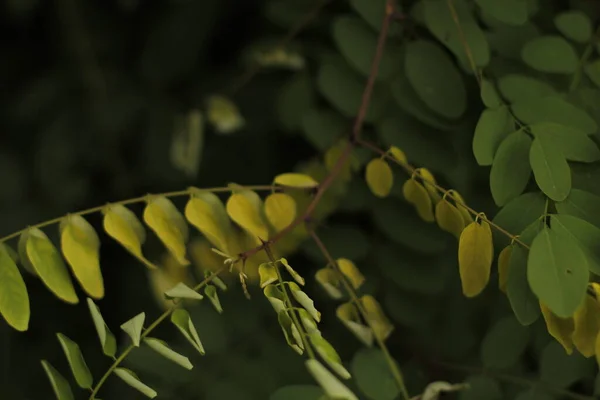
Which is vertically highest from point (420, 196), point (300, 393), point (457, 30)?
point (457, 30)

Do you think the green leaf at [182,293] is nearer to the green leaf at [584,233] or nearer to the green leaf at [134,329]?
the green leaf at [134,329]

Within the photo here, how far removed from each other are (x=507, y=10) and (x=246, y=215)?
12.4 inches

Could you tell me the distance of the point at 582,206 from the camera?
58 cm

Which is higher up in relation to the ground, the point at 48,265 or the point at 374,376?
the point at 48,265

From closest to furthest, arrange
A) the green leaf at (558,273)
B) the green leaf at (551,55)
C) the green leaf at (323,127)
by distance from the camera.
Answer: the green leaf at (558,273)
the green leaf at (551,55)
the green leaf at (323,127)

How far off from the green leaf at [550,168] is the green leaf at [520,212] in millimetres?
16

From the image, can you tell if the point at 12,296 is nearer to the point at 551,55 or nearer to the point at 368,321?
the point at 368,321

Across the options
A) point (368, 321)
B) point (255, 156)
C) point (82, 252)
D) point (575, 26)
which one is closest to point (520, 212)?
point (368, 321)

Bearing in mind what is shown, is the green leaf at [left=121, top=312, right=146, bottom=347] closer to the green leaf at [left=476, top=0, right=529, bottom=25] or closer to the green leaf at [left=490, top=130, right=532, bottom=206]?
the green leaf at [left=490, top=130, right=532, bottom=206]

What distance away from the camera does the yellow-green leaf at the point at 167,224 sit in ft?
2.05

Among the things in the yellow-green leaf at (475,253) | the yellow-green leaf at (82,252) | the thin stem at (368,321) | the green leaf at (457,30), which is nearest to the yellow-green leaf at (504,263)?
the yellow-green leaf at (475,253)

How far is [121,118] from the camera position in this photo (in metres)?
1.29

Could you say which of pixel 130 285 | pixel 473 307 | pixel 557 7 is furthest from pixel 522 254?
pixel 130 285

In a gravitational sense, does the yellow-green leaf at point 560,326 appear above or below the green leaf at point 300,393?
above
